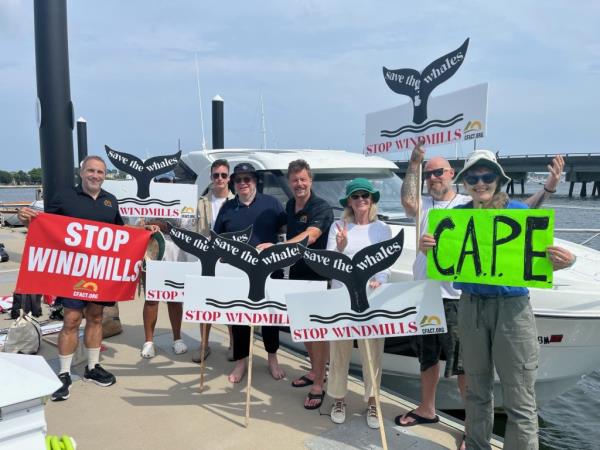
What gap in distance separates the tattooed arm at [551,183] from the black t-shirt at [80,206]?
341 cm

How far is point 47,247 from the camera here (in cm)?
405

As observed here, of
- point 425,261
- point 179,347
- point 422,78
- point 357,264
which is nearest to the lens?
point 357,264

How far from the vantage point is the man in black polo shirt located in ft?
12.3

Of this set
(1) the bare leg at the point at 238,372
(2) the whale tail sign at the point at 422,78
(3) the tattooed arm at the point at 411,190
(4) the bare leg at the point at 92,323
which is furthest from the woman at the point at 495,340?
(4) the bare leg at the point at 92,323

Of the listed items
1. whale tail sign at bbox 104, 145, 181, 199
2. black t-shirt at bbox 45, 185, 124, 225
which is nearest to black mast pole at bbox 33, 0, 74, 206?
whale tail sign at bbox 104, 145, 181, 199

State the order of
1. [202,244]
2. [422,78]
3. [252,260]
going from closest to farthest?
[252,260]
[202,244]
[422,78]

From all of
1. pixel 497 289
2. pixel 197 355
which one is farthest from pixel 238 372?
pixel 497 289

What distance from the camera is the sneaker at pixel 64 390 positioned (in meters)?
3.83

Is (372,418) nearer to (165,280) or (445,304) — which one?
(445,304)

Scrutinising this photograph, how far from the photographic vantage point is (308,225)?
384 centimetres

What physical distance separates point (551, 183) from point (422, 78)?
171 cm

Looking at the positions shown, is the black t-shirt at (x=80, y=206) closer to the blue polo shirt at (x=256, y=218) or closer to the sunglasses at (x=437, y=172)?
the blue polo shirt at (x=256, y=218)

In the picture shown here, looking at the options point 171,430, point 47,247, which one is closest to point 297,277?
point 171,430

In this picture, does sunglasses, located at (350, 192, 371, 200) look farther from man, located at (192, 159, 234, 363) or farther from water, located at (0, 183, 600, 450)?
water, located at (0, 183, 600, 450)
